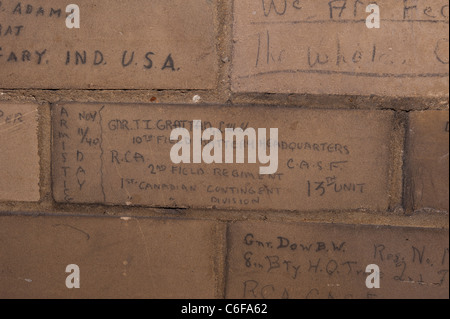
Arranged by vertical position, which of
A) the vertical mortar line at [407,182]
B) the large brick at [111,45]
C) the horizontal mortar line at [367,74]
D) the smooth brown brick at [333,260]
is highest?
the large brick at [111,45]

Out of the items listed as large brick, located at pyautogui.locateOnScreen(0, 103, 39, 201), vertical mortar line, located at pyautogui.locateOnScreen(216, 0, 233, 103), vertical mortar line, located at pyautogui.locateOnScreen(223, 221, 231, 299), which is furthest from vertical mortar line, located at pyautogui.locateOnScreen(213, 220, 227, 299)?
large brick, located at pyautogui.locateOnScreen(0, 103, 39, 201)

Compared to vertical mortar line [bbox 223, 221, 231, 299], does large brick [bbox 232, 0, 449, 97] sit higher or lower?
higher

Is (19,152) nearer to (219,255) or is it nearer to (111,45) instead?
(111,45)

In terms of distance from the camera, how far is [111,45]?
81 cm

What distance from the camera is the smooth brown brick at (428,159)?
30.7 inches

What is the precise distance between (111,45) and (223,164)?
13.5 inches

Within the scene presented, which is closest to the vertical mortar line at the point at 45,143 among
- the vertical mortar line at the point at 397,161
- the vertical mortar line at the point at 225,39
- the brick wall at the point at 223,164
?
the brick wall at the point at 223,164

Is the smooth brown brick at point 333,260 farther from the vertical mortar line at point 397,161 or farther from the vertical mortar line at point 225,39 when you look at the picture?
the vertical mortar line at point 225,39

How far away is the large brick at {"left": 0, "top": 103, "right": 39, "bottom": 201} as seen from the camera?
833 millimetres

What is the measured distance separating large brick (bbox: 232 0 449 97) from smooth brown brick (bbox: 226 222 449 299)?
0.97 feet

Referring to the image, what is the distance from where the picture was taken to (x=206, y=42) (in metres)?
0.80

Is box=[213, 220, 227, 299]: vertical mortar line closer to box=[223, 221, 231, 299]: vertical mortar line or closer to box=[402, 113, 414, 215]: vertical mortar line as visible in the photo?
box=[223, 221, 231, 299]: vertical mortar line

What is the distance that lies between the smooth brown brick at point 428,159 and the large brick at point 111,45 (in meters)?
0.43
